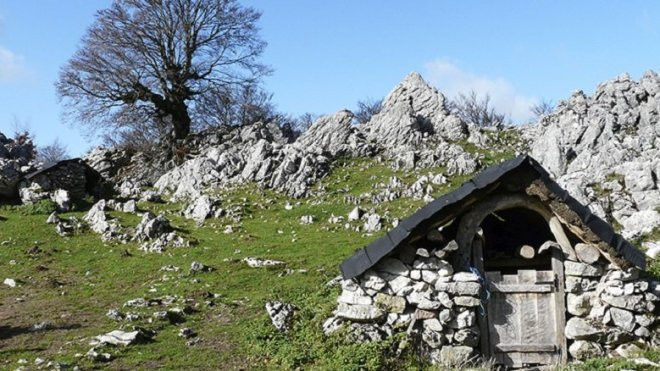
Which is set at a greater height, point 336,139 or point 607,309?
point 336,139

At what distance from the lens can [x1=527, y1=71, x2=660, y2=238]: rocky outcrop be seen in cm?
2530

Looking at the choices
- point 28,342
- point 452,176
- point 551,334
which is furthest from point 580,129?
point 28,342

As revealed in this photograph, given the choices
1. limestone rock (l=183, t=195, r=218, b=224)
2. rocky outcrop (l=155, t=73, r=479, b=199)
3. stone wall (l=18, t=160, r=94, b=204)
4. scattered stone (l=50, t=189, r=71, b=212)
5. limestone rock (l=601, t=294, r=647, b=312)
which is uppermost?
rocky outcrop (l=155, t=73, r=479, b=199)

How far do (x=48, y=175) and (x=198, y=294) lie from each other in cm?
1710

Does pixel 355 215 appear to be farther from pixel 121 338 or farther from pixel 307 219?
pixel 121 338

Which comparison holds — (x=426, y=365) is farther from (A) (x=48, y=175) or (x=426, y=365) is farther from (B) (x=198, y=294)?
(A) (x=48, y=175)

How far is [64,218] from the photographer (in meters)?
28.6

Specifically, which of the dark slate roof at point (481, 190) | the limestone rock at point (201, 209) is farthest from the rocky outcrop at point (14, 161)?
the dark slate roof at point (481, 190)

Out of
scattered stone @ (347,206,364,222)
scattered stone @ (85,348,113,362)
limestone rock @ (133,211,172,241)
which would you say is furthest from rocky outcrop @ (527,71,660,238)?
scattered stone @ (85,348,113,362)

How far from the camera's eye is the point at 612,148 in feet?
99.6

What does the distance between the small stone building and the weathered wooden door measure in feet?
0.06

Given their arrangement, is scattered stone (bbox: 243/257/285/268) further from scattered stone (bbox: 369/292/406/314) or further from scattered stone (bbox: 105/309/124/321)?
scattered stone (bbox: 369/292/406/314)

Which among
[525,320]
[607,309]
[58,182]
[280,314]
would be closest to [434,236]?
[525,320]

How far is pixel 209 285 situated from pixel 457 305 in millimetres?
8663
